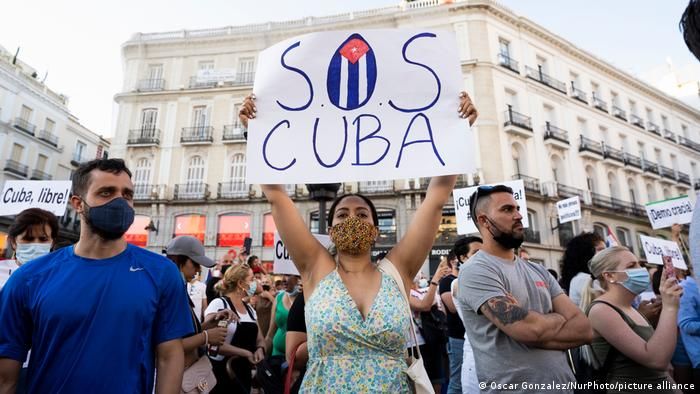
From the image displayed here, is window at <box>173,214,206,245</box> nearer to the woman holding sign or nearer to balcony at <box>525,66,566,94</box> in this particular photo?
balcony at <box>525,66,566,94</box>

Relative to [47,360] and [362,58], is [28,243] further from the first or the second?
[362,58]

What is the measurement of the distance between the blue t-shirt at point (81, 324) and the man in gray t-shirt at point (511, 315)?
1672 mm

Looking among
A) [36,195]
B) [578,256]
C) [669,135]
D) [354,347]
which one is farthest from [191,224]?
[669,135]

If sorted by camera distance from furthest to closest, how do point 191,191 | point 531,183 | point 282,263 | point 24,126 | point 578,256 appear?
point 24,126 → point 191,191 → point 531,183 → point 282,263 → point 578,256

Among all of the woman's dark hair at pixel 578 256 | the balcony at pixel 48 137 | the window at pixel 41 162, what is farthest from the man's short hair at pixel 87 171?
the balcony at pixel 48 137

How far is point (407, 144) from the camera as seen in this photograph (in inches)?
89.1

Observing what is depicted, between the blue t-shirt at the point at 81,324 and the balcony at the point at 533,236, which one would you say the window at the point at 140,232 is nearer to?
the balcony at the point at 533,236

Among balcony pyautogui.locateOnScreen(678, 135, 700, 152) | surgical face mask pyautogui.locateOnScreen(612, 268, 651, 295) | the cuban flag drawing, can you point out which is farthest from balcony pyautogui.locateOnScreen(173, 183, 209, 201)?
balcony pyautogui.locateOnScreen(678, 135, 700, 152)

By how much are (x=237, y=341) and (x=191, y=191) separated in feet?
71.9

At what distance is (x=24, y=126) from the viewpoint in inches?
1122

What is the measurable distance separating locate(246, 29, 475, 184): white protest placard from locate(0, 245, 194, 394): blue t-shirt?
83 centimetres

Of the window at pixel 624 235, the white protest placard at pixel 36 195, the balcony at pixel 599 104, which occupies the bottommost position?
the white protest placard at pixel 36 195

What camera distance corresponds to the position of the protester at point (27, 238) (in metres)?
3.19

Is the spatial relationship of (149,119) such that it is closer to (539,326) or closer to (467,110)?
(467,110)
